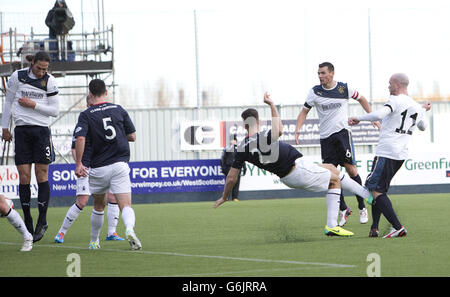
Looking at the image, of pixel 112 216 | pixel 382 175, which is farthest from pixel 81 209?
pixel 382 175

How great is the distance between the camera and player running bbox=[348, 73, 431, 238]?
10.5m

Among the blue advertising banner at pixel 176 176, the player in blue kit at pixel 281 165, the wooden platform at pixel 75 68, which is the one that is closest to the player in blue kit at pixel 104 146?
the player in blue kit at pixel 281 165

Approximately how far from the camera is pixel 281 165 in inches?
405

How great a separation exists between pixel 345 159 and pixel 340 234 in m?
2.56

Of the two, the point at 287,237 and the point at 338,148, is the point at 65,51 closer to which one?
the point at 338,148

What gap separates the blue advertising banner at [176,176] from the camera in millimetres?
26484

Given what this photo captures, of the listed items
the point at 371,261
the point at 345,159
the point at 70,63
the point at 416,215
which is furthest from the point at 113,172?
the point at 70,63

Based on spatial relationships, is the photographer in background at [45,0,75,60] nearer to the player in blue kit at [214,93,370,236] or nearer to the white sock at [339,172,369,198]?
the white sock at [339,172,369,198]

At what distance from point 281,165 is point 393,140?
4.67 feet

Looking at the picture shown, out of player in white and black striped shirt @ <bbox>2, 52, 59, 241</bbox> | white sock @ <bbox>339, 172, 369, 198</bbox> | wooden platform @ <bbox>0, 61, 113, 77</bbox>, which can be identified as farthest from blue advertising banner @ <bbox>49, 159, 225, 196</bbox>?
white sock @ <bbox>339, 172, 369, 198</bbox>

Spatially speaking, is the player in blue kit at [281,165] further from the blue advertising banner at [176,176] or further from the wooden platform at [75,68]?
the wooden platform at [75,68]

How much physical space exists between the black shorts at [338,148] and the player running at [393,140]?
7.48 feet
